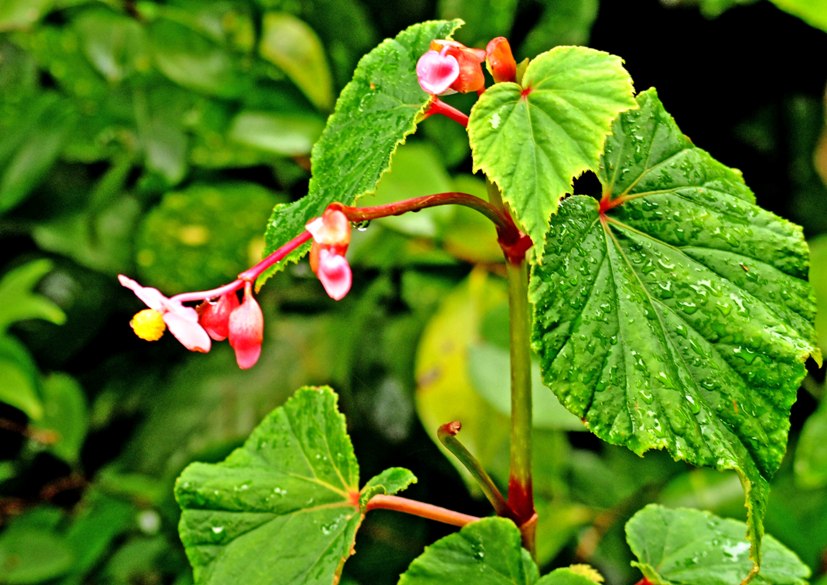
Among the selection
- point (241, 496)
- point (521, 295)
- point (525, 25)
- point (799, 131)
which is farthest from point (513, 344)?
point (799, 131)

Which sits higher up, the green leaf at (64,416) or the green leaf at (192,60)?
the green leaf at (192,60)

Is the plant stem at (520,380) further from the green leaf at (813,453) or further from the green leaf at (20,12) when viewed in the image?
the green leaf at (20,12)

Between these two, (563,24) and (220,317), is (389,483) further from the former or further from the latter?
(563,24)

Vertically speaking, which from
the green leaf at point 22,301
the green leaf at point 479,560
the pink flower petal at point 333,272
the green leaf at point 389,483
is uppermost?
the pink flower petal at point 333,272

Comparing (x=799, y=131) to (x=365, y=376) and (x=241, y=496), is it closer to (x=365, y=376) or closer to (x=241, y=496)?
(x=365, y=376)

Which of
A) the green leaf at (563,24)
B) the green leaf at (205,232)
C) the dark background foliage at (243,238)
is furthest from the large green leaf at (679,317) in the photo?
the green leaf at (205,232)

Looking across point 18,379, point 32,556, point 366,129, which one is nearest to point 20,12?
point 18,379

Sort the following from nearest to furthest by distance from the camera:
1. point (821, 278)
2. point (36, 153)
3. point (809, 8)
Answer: point (809, 8), point (821, 278), point (36, 153)
